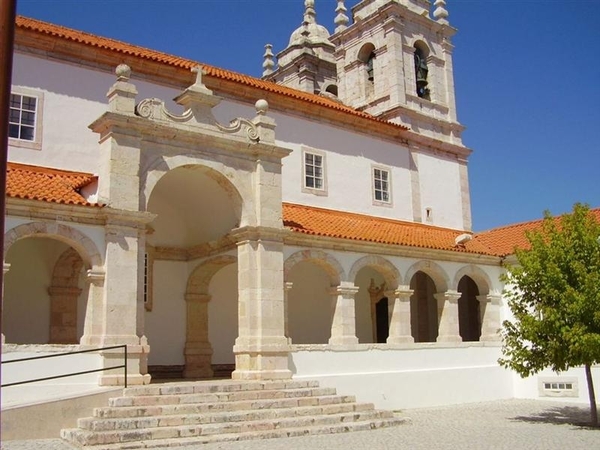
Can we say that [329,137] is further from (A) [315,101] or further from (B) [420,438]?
(B) [420,438]

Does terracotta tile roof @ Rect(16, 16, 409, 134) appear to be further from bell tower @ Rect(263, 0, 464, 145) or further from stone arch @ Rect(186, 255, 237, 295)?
stone arch @ Rect(186, 255, 237, 295)

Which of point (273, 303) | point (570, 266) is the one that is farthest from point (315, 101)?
point (570, 266)

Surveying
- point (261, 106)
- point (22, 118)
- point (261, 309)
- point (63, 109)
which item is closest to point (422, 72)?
point (261, 106)

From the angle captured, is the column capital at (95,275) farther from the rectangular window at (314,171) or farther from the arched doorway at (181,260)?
the rectangular window at (314,171)

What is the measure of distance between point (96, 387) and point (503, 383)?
11.0 m

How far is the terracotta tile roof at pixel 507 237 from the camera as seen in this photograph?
19128 mm

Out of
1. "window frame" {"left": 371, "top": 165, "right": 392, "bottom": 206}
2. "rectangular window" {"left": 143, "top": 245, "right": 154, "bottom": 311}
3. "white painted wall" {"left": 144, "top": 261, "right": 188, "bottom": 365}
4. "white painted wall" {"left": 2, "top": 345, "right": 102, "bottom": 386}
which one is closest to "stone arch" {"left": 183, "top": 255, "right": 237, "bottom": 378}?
"white painted wall" {"left": 144, "top": 261, "right": 188, "bottom": 365}

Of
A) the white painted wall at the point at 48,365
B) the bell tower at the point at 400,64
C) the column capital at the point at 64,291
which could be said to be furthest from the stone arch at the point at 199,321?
the bell tower at the point at 400,64

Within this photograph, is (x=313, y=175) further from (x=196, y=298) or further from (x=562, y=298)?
(x=562, y=298)

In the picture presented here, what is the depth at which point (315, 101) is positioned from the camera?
Result: 62.6 ft

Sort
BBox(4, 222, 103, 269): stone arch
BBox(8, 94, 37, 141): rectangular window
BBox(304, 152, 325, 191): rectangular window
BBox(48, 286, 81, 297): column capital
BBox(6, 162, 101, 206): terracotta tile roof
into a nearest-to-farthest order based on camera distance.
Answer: BBox(4, 222, 103, 269): stone arch, BBox(6, 162, 101, 206): terracotta tile roof, BBox(48, 286, 81, 297): column capital, BBox(8, 94, 37, 141): rectangular window, BBox(304, 152, 325, 191): rectangular window

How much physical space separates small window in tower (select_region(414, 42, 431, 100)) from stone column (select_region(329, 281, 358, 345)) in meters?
10.5

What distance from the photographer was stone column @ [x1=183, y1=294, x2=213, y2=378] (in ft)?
51.6

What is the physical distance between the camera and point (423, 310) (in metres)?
19.9
